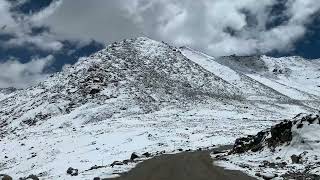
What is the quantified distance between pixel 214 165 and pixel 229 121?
58428mm

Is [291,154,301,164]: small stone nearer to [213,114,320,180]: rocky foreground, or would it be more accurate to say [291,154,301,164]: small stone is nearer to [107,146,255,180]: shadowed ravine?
[213,114,320,180]: rocky foreground

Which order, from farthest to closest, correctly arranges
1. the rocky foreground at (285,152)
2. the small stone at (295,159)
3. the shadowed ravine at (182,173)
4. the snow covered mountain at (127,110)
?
1. the snow covered mountain at (127,110)
2. the small stone at (295,159)
3. the rocky foreground at (285,152)
4. the shadowed ravine at (182,173)

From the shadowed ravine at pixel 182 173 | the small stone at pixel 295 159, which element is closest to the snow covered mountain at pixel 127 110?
the shadowed ravine at pixel 182 173

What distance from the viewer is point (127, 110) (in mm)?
108125

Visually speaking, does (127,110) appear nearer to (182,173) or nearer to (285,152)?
Result: (285,152)

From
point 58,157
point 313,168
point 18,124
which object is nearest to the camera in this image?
point 313,168

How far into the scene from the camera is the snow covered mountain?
6178 centimetres

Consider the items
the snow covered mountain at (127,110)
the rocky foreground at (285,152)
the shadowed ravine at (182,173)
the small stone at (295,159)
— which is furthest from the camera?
the snow covered mountain at (127,110)

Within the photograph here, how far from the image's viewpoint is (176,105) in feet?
383

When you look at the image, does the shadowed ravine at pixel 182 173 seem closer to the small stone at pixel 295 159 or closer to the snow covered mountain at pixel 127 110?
the snow covered mountain at pixel 127 110

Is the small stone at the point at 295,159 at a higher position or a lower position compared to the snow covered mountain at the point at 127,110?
lower

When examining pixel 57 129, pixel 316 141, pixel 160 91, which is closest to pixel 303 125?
pixel 316 141

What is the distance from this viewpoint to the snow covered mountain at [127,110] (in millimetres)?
61781

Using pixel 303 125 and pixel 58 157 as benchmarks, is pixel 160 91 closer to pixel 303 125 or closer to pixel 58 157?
pixel 58 157
